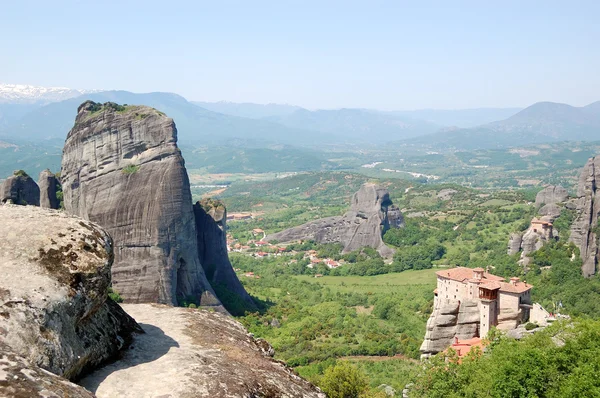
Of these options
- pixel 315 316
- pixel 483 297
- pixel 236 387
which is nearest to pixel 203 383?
pixel 236 387

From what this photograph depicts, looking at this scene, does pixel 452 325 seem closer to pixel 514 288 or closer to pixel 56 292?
pixel 514 288

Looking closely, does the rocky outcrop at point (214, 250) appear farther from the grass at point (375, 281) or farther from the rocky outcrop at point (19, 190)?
the grass at point (375, 281)

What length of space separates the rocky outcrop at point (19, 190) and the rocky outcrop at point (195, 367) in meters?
36.8

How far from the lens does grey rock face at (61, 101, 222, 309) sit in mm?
40281

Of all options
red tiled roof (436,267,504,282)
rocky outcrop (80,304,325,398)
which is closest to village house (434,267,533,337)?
red tiled roof (436,267,504,282)

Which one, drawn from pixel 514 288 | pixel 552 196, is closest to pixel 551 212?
pixel 552 196

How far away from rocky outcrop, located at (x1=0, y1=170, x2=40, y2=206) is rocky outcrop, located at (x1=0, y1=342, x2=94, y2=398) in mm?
40309

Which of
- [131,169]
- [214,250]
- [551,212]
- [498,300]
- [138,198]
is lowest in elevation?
[214,250]

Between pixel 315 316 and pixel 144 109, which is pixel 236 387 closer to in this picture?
pixel 144 109

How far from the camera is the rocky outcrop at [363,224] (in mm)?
88812

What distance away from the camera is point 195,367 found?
8.91 metres

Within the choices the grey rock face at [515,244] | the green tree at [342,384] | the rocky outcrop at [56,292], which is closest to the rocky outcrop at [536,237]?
the grey rock face at [515,244]

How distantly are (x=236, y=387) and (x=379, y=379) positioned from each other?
97.0ft

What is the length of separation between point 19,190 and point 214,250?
16.5m
